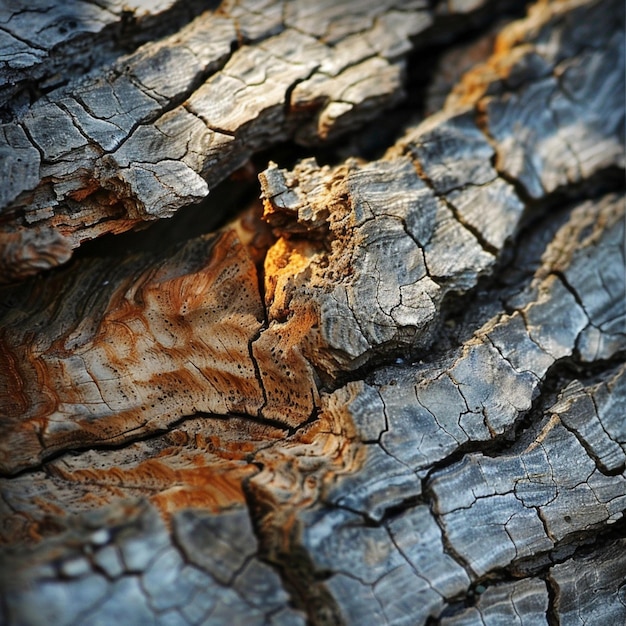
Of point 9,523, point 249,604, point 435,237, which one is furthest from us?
point 435,237

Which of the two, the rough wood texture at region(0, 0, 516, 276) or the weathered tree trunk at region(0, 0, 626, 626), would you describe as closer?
the weathered tree trunk at region(0, 0, 626, 626)

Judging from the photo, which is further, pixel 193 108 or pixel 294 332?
pixel 193 108

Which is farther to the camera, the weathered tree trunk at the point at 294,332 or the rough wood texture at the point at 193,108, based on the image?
the rough wood texture at the point at 193,108

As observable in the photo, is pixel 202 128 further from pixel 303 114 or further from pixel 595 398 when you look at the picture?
pixel 595 398

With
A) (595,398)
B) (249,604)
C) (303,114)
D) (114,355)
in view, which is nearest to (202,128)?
(303,114)

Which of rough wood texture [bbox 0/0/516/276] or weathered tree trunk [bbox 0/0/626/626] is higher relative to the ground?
rough wood texture [bbox 0/0/516/276]

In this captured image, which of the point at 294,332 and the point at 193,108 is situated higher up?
the point at 193,108

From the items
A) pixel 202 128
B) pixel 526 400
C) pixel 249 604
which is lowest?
pixel 249 604

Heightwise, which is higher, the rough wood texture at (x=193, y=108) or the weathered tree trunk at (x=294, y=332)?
the rough wood texture at (x=193, y=108)
